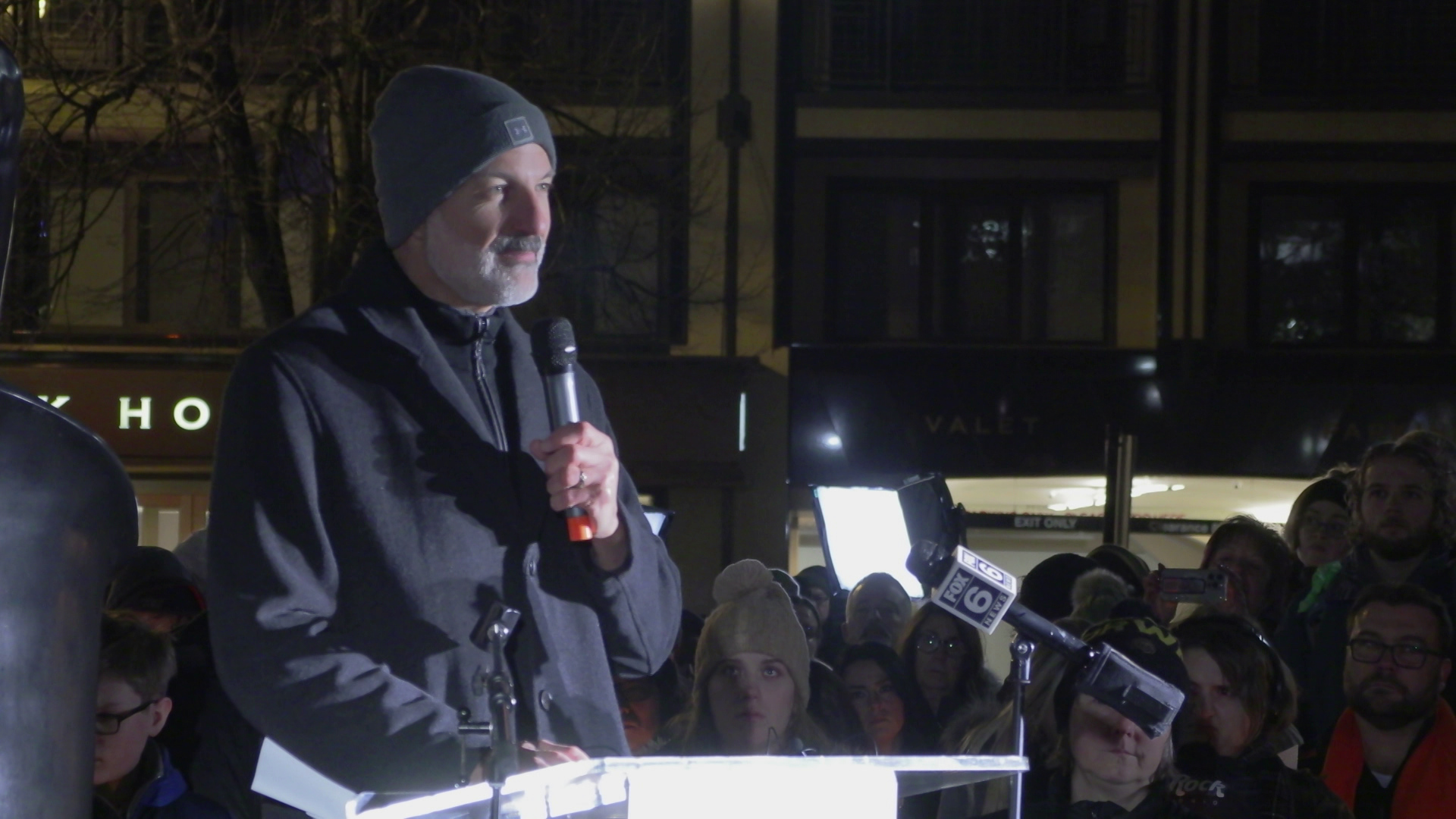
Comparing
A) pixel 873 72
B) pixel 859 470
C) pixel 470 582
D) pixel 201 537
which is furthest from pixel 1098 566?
pixel 873 72

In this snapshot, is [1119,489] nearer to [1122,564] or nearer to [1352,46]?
[1122,564]

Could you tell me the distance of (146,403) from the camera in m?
15.5

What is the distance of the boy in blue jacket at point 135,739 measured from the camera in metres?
3.74

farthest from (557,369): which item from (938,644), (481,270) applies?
(938,644)

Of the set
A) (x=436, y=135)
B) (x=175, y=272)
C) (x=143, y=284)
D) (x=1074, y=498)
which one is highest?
(x=175, y=272)

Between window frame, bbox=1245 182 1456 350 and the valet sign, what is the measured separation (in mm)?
10129

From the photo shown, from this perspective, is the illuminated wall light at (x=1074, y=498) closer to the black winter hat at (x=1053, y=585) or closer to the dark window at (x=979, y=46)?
the dark window at (x=979, y=46)

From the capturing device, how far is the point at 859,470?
53.0ft

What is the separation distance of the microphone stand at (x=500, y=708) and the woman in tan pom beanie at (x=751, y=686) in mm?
2854

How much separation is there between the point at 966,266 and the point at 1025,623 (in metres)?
14.7

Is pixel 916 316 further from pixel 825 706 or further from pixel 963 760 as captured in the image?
pixel 963 760

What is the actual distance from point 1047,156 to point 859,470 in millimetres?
3600

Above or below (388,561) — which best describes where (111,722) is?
below

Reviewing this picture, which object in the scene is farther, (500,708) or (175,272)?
(175,272)
